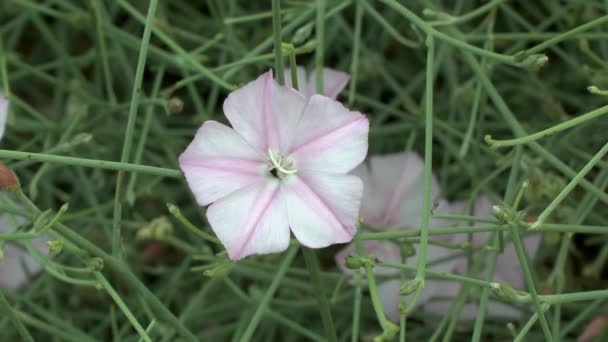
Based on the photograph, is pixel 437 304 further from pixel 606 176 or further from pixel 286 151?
pixel 286 151

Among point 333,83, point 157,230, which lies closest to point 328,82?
point 333,83

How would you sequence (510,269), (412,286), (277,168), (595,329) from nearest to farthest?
(412,286) → (277,168) → (595,329) → (510,269)

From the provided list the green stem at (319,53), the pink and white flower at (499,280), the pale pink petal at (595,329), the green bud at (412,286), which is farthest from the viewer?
the pink and white flower at (499,280)

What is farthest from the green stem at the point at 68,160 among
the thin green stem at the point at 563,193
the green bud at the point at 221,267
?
the thin green stem at the point at 563,193

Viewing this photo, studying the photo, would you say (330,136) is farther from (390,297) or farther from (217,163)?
(390,297)

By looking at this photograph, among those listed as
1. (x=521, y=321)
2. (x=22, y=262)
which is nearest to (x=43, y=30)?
(x=22, y=262)

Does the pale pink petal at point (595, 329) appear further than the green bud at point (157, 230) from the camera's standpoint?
Yes

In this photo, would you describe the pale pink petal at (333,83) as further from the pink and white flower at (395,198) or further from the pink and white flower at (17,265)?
the pink and white flower at (17,265)
